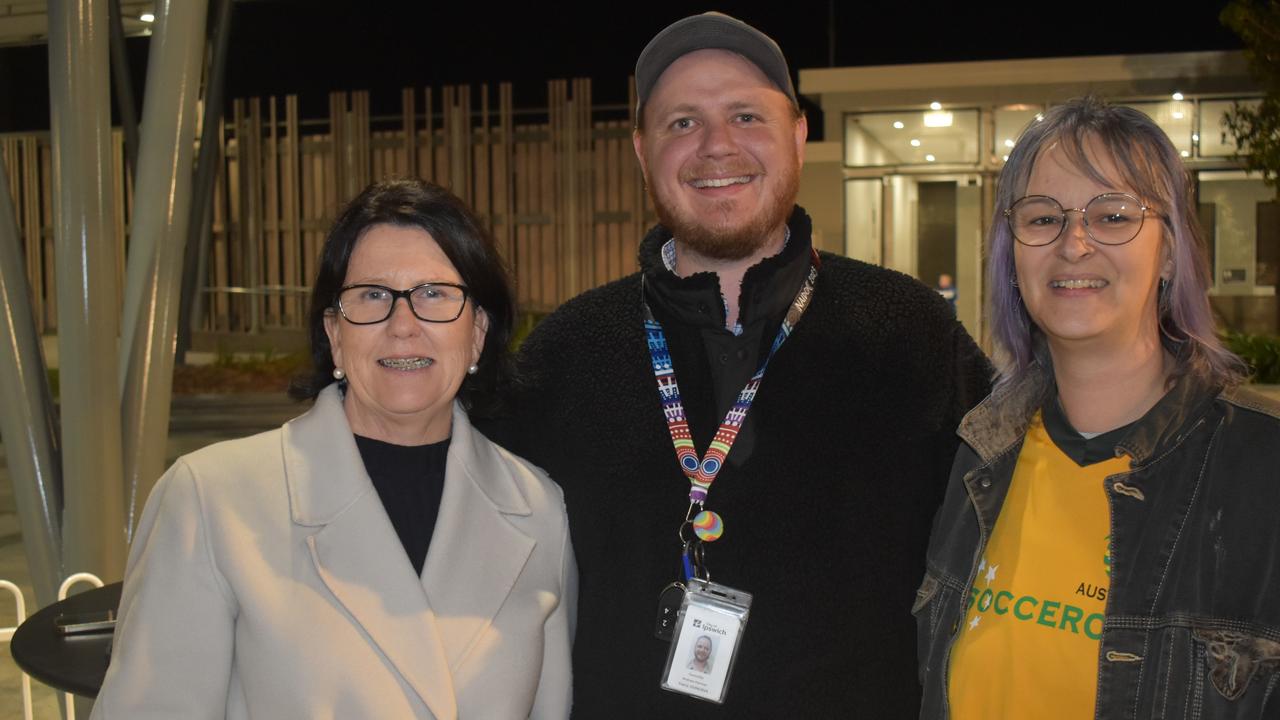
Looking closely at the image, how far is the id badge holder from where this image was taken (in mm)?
2217

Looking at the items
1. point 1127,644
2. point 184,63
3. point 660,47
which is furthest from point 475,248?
point 184,63

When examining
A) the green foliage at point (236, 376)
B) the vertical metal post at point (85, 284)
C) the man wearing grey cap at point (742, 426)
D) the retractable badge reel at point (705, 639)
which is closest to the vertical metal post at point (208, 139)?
the green foliage at point (236, 376)

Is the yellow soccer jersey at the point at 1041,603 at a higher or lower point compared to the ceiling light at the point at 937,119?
lower

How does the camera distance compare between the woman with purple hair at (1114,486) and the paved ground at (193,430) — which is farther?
the paved ground at (193,430)

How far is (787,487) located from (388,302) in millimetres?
908

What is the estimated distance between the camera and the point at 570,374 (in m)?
2.54

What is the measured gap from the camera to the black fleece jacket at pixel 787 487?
229cm

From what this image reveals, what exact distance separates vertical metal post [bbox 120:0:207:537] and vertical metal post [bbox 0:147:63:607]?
0.28m

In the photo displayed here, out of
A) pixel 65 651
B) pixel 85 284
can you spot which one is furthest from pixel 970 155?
pixel 65 651

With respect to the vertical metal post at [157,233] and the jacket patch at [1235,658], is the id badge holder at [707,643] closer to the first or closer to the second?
the jacket patch at [1235,658]

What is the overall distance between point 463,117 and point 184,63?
14868mm

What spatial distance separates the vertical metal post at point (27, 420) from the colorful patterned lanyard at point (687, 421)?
305 cm

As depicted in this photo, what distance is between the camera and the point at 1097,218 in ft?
6.61

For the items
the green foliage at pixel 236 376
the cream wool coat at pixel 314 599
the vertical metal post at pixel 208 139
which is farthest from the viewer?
the vertical metal post at pixel 208 139
